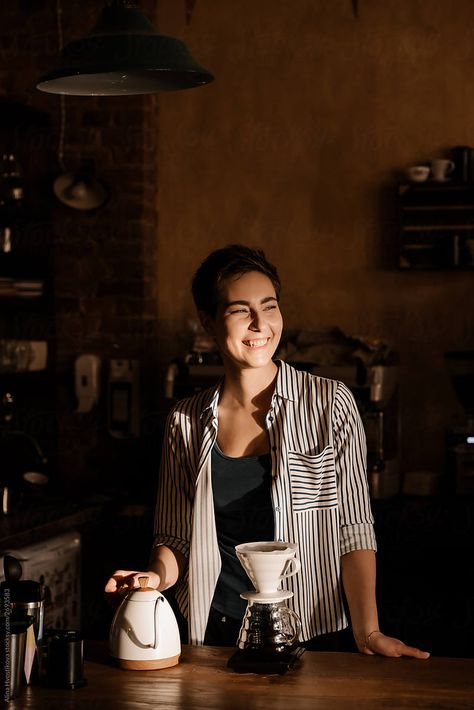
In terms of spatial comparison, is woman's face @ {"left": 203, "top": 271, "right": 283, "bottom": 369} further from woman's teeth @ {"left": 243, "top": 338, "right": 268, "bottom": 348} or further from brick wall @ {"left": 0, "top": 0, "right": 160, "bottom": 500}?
brick wall @ {"left": 0, "top": 0, "right": 160, "bottom": 500}

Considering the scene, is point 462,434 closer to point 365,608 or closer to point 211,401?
point 211,401

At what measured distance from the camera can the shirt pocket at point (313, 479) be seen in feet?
7.47

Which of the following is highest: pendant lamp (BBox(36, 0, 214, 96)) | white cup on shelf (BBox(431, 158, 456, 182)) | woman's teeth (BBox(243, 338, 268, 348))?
white cup on shelf (BBox(431, 158, 456, 182))

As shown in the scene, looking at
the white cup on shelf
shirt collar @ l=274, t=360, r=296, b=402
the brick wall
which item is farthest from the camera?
the brick wall

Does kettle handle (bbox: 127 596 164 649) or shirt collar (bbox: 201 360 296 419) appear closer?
kettle handle (bbox: 127 596 164 649)

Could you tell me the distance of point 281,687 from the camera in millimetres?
1857

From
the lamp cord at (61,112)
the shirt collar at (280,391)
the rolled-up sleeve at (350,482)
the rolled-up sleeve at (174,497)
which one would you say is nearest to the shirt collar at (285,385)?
the shirt collar at (280,391)

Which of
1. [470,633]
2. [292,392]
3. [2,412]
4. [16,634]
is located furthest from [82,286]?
[16,634]

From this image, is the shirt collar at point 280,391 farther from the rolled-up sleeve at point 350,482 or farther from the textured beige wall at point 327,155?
the textured beige wall at point 327,155

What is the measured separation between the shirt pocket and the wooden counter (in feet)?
1.21

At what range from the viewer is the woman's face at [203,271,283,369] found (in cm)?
227

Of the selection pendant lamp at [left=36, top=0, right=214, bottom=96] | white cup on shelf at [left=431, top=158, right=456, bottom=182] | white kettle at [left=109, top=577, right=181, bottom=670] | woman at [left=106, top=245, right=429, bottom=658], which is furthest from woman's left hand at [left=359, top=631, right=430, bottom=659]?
white cup on shelf at [left=431, top=158, right=456, bottom=182]

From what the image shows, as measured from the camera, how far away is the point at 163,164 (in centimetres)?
509

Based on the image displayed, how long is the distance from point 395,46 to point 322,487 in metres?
3.14
